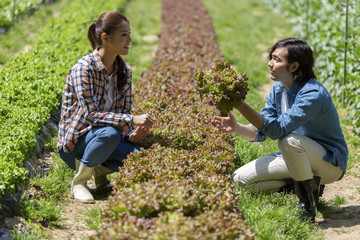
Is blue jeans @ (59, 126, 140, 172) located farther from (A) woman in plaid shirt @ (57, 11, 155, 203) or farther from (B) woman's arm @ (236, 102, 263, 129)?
(B) woman's arm @ (236, 102, 263, 129)

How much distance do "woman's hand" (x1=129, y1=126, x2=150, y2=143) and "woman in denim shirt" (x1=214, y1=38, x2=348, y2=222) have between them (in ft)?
2.28

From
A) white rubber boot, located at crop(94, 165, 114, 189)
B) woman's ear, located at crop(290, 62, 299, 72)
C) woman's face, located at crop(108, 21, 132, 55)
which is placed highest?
woman's face, located at crop(108, 21, 132, 55)

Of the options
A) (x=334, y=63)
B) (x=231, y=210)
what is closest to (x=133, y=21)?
(x=334, y=63)

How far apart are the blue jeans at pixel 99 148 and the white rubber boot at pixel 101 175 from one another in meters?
0.14

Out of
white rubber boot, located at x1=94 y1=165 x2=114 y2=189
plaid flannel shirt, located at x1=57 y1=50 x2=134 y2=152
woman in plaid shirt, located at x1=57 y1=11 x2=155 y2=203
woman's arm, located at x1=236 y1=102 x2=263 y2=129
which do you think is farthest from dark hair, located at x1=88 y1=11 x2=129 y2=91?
woman's arm, located at x1=236 y1=102 x2=263 y2=129

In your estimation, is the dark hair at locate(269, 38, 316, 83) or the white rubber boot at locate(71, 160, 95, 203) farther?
the white rubber boot at locate(71, 160, 95, 203)

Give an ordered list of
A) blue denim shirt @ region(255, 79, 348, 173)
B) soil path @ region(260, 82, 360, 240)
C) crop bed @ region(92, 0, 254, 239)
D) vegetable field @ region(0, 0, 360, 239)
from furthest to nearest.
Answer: soil path @ region(260, 82, 360, 240)
blue denim shirt @ region(255, 79, 348, 173)
vegetable field @ region(0, 0, 360, 239)
crop bed @ region(92, 0, 254, 239)

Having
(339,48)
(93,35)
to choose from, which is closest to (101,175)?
(93,35)

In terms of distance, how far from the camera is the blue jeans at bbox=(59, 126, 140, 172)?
166 inches

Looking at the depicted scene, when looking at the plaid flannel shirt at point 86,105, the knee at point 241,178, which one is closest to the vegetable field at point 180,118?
the knee at point 241,178

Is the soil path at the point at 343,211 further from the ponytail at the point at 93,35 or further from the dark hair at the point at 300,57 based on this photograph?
the ponytail at the point at 93,35

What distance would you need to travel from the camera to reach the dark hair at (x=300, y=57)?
4.16 meters

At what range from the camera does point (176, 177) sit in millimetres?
3717

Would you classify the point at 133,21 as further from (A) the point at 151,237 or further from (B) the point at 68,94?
(A) the point at 151,237
